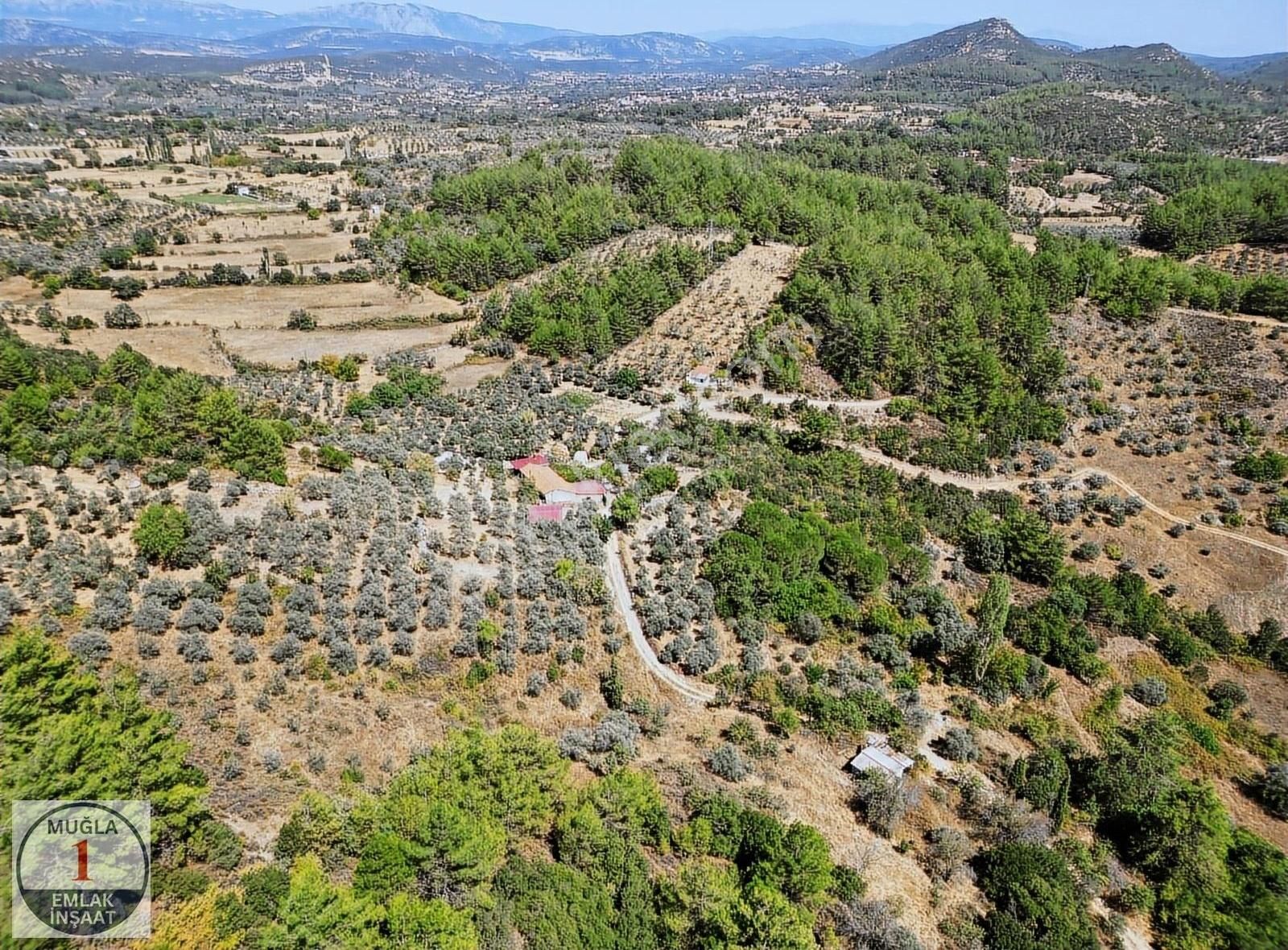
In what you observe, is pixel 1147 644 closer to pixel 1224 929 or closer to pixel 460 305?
pixel 1224 929

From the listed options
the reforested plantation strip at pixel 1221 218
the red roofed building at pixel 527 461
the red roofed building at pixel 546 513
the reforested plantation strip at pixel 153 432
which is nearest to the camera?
the reforested plantation strip at pixel 153 432

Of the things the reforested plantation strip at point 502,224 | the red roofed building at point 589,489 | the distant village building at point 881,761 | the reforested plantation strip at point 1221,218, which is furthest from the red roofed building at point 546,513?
the reforested plantation strip at point 1221,218

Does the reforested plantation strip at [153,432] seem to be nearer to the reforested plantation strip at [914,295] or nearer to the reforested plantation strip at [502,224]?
the reforested plantation strip at [502,224]

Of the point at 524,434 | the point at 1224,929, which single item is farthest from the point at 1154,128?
the point at 1224,929

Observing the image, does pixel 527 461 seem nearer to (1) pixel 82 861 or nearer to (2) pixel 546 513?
(2) pixel 546 513

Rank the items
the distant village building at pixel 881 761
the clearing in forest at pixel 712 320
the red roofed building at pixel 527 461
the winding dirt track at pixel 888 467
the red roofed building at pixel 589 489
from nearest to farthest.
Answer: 1. the distant village building at pixel 881 761
2. the winding dirt track at pixel 888 467
3. the red roofed building at pixel 589 489
4. the red roofed building at pixel 527 461
5. the clearing in forest at pixel 712 320
